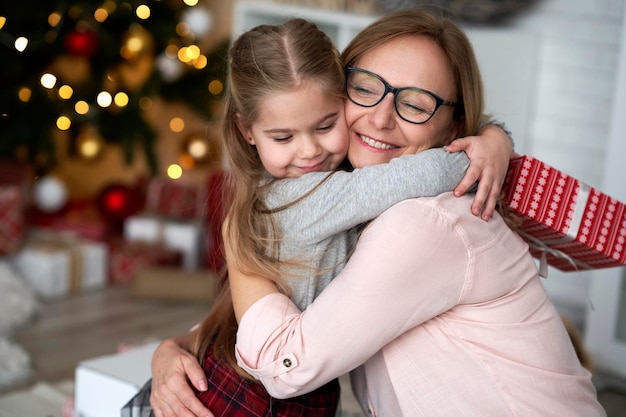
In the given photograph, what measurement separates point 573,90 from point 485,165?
2.37 meters

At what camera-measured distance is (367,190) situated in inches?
47.9

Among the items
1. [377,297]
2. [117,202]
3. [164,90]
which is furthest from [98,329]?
[377,297]

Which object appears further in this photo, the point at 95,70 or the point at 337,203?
the point at 95,70

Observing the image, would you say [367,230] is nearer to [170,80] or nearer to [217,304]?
[217,304]

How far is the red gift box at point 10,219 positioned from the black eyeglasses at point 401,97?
2295 mm

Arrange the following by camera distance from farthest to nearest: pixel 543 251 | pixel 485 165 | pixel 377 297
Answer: pixel 543 251
pixel 485 165
pixel 377 297

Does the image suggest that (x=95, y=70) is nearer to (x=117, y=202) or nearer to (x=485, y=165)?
(x=117, y=202)

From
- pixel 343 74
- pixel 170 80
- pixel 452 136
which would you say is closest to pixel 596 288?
pixel 452 136

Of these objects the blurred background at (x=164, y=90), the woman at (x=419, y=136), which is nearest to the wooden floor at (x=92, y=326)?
the blurred background at (x=164, y=90)

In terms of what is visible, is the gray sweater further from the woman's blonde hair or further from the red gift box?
the red gift box

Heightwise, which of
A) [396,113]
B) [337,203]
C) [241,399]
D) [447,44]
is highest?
[447,44]

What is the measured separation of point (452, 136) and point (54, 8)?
2.41 meters

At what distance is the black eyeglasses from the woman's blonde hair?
38mm

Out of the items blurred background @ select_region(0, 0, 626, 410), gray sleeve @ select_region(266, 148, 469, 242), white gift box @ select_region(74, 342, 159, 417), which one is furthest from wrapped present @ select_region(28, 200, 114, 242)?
gray sleeve @ select_region(266, 148, 469, 242)
